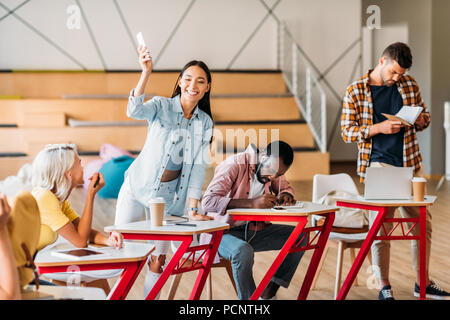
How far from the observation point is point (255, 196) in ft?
9.48

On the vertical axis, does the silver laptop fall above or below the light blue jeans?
above

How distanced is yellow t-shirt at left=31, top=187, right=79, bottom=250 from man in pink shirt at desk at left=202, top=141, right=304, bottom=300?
0.77 m

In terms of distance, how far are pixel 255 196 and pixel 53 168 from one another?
1.08 meters

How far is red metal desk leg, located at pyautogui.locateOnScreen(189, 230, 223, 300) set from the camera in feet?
8.02

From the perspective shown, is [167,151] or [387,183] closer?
[167,151]

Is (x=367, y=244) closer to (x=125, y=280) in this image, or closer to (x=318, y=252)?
(x=318, y=252)

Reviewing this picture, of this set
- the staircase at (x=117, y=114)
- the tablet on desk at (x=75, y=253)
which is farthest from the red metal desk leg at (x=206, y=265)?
the staircase at (x=117, y=114)

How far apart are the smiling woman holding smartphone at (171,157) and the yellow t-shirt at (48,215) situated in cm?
55

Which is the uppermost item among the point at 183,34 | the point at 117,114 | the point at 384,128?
the point at 183,34

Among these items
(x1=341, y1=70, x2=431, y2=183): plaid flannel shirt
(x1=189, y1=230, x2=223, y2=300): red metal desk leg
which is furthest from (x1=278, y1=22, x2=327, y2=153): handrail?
(x1=189, y1=230, x2=223, y2=300): red metal desk leg

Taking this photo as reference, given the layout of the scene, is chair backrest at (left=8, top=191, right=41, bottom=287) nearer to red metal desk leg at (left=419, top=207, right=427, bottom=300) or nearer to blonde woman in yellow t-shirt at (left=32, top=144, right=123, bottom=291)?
blonde woman in yellow t-shirt at (left=32, top=144, right=123, bottom=291)

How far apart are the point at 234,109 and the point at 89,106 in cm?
200

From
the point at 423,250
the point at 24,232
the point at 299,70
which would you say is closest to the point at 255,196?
the point at 423,250

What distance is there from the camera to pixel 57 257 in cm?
179
